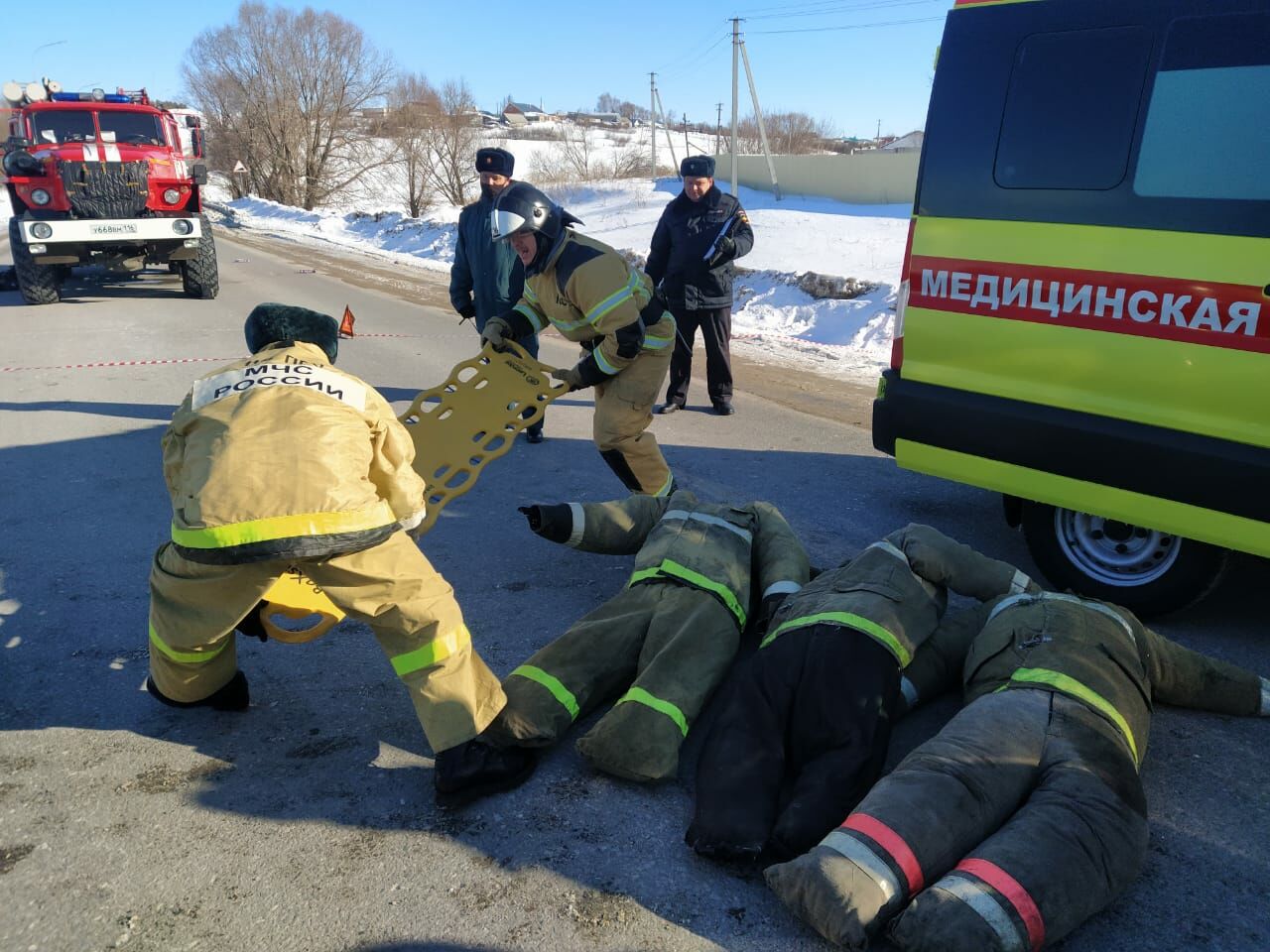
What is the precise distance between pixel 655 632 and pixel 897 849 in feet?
3.86

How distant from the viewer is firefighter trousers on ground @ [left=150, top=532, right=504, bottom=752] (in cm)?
257

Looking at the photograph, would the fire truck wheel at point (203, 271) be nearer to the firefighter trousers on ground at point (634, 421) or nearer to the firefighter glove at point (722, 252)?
the firefighter glove at point (722, 252)

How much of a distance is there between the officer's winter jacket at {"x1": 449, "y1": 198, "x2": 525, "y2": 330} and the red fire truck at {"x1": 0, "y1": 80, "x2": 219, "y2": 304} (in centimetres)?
824

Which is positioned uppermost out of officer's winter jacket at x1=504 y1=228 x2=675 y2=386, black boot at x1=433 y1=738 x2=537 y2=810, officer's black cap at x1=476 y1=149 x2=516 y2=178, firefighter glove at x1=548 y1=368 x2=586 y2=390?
officer's black cap at x1=476 y1=149 x2=516 y2=178

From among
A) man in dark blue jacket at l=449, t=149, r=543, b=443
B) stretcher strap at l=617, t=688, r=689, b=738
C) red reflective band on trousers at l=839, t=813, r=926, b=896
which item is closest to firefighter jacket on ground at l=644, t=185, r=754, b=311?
man in dark blue jacket at l=449, t=149, r=543, b=443

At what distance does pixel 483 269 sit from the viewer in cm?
629

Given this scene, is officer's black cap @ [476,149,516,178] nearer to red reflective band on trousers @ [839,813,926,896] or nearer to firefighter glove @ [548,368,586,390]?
firefighter glove @ [548,368,586,390]

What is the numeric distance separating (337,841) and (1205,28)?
363 cm

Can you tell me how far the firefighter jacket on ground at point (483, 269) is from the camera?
6.12 meters

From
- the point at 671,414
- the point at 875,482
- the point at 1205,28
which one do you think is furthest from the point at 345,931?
the point at 671,414

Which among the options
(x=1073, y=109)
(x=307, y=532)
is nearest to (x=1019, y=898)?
(x=307, y=532)

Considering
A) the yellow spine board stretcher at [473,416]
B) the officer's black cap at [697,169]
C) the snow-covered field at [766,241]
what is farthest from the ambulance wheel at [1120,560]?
the snow-covered field at [766,241]

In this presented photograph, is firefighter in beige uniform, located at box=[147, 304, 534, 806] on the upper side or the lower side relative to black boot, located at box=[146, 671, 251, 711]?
upper

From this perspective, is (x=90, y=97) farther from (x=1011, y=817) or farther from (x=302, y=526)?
(x=1011, y=817)
